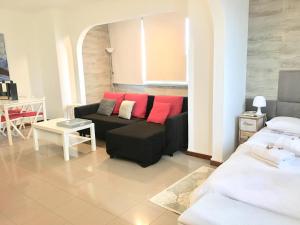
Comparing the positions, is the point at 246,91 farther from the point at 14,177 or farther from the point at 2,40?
the point at 2,40

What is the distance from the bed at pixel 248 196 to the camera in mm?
1548

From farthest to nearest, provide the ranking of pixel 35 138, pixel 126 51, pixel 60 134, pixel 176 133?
pixel 126 51 < pixel 35 138 < pixel 60 134 < pixel 176 133

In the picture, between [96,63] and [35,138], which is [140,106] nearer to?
[35,138]

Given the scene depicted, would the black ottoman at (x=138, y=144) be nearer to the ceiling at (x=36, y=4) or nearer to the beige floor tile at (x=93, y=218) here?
the beige floor tile at (x=93, y=218)

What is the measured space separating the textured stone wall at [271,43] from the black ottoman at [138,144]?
157 centimetres

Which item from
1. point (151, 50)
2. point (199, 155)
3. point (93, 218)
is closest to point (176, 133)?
point (199, 155)

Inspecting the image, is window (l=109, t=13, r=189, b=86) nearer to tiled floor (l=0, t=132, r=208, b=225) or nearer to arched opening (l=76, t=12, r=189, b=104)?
arched opening (l=76, t=12, r=189, b=104)

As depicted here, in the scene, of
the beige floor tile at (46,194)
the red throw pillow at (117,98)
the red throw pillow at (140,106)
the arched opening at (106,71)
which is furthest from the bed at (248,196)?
the arched opening at (106,71)

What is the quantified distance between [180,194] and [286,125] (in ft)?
5.15

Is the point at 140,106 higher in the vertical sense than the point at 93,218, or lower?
higher

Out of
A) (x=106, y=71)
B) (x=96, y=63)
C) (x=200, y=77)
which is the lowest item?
(x=200, y=77)

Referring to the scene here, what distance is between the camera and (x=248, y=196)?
1743 mm

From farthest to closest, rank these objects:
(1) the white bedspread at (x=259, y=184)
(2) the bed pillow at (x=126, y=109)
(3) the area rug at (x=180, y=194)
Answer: (2) the bed pillow at (x=126, y=109) → (3) the area rug at (x=180, y=194) → (1) the white bedspread at (x=259, y=184)

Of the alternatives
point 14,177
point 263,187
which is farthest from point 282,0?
point 14,177
